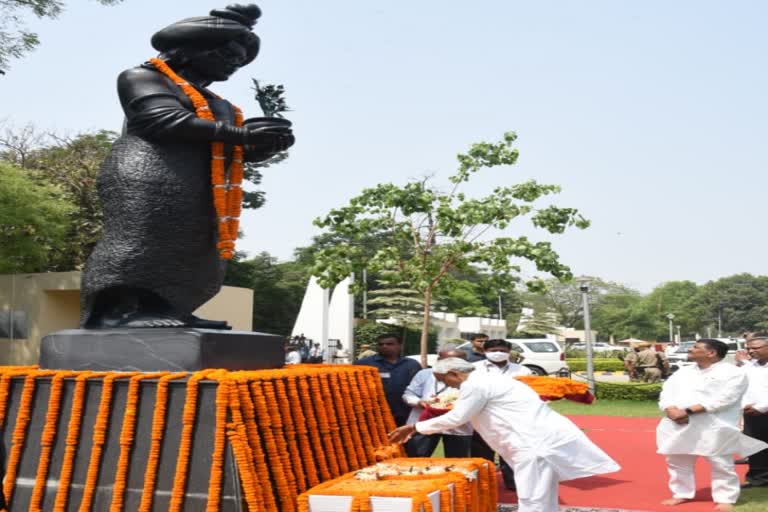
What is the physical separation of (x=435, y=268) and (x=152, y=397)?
1045 centimetres

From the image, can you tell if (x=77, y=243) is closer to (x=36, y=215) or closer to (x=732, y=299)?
(x=36, y=215)

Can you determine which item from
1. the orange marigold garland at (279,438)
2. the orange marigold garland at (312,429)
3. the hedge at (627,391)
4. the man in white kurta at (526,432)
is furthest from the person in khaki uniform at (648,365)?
the orange marigold garland at (279,438)

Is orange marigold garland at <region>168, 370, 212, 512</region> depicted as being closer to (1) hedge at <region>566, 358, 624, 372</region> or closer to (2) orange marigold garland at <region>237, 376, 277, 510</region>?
(2) orange marigold garland at <region>237, 376, 277, 510</region>

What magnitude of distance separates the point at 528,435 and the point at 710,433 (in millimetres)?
2487

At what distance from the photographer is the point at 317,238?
46656mm

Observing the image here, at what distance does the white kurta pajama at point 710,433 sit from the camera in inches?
240

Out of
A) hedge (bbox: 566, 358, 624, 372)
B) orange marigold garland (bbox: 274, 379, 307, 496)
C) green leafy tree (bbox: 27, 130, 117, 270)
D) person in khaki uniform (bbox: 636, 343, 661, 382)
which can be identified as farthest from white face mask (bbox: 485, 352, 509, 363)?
hedge (bbox: 566, 358, 624, 372)

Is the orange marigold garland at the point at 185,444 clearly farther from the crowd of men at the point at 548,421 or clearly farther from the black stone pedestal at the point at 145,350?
the crowd of men at the point at 548,421

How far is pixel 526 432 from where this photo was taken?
14.3ft

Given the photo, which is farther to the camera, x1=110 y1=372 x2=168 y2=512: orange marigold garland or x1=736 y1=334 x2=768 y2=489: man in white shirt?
x1=736 y1=334 x2=768 y2=489: man in white shirt

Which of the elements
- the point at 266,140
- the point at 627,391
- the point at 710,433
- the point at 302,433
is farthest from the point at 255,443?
the point at 627,391

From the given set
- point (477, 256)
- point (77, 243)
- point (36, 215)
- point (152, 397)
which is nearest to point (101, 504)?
point (152, 397)

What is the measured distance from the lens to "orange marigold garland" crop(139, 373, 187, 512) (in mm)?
3822

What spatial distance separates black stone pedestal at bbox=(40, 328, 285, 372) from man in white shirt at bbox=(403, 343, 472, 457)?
1.88 m
